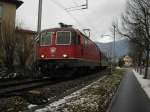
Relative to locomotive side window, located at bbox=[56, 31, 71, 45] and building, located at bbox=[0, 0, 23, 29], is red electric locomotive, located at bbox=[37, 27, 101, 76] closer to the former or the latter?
locomotive side window, located at bbox=[56, 31, 71, 45]

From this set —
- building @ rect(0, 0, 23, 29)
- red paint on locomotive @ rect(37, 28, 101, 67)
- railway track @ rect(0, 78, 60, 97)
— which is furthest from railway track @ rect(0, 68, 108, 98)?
building @ rect(0, 0, 23, 29)

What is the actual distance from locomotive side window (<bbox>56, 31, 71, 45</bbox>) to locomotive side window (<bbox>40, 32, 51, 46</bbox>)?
722mm

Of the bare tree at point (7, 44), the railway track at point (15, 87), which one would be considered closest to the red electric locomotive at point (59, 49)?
the railway track at point (15, 87)

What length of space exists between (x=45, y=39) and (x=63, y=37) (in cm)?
143

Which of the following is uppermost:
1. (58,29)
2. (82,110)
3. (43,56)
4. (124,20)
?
(124,20)

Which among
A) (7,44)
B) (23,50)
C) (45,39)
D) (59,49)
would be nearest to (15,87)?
(59,49)

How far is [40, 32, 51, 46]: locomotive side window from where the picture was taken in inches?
1025

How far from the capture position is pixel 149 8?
3186cm

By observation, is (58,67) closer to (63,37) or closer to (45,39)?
(63,37)

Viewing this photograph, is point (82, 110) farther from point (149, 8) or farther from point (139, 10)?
point (139, 10)

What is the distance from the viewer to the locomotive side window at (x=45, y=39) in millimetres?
26034

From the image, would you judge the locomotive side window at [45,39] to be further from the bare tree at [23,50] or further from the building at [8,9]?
the building at [8,9]

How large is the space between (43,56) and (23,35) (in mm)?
22126

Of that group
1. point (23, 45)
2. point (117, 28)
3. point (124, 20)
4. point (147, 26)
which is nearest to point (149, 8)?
point (147, 26)
